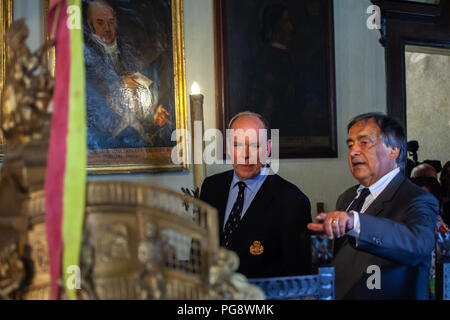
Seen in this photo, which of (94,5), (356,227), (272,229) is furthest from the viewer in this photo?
(94,5)

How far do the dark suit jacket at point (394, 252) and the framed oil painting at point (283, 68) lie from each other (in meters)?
2.48

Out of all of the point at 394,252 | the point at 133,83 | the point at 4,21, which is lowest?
the point at 394,252

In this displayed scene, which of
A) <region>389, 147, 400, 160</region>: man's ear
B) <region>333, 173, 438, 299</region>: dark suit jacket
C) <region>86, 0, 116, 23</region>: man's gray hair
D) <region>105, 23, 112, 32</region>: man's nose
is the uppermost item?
<region>86, 0, 116, 23</region>: man's gray hair

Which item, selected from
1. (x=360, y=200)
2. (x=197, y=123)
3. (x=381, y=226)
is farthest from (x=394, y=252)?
(x=197, y=123)

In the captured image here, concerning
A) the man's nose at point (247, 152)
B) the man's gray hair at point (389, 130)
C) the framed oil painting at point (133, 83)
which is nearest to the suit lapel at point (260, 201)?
the man's nose at point (247, 152)

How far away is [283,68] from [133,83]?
144cm

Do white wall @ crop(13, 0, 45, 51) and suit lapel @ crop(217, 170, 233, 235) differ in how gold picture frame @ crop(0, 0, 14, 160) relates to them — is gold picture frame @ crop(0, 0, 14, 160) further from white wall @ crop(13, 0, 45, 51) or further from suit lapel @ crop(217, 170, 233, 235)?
suit lapel @ crop(217, 170, 233, 235)

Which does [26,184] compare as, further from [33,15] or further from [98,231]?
[33,15]

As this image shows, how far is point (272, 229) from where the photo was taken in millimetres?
1936

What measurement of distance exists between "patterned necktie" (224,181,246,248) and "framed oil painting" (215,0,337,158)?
1.77m

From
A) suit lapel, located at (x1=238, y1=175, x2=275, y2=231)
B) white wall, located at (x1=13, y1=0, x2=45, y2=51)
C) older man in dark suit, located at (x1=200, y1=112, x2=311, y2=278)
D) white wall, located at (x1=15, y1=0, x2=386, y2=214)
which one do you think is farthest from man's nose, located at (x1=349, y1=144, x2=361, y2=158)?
white wall, located at (x1=13, y1=0, x2=45, y2=51)

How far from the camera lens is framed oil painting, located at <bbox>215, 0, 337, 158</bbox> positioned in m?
4.04

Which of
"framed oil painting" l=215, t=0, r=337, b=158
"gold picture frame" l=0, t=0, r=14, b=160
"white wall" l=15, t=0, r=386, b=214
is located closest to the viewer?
"gold picture frame" l=0, t=0, r=14, b=160

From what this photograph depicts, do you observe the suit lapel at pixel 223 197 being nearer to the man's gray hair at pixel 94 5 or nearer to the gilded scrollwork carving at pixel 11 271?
the gilded scrollwork carving at pixel 11 271
